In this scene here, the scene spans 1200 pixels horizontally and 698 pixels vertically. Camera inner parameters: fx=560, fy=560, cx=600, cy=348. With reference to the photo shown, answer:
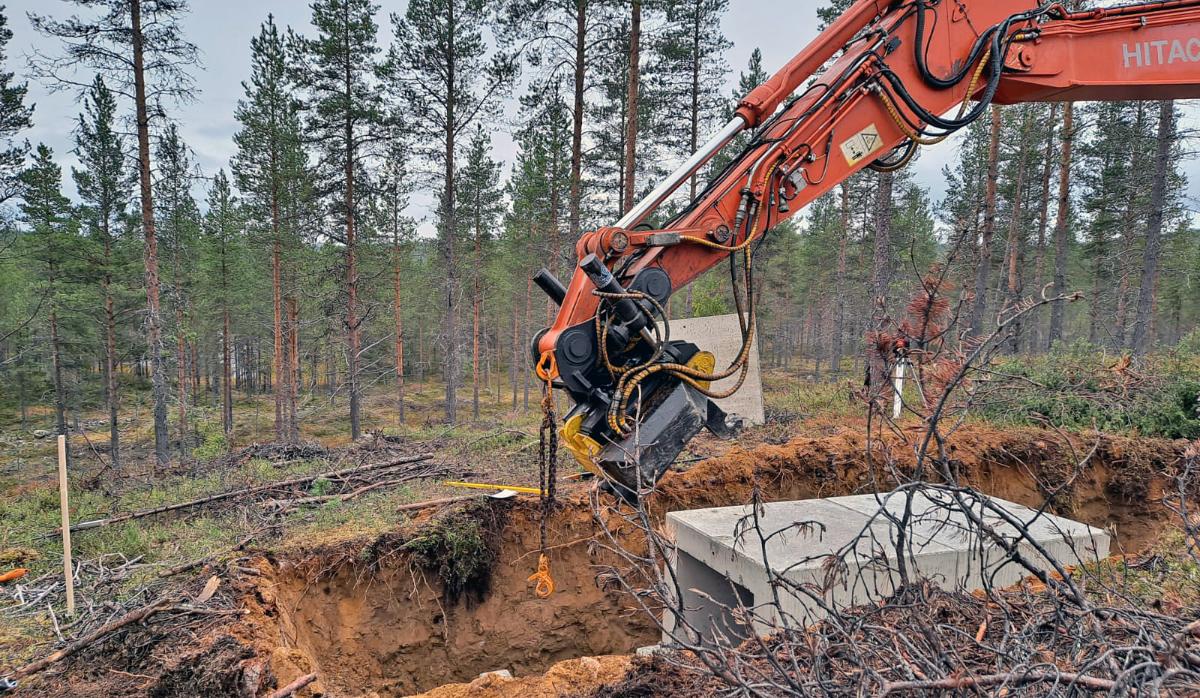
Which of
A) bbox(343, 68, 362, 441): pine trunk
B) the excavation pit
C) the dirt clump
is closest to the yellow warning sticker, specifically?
the excavation pit

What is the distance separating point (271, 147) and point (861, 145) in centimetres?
1826

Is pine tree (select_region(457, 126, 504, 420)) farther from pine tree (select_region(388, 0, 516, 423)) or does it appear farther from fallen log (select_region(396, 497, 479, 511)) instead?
fallen log (select_region(396, 497, 479, 511))

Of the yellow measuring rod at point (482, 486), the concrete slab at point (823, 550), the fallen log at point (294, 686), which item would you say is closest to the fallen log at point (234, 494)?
the yellow measuring rod at point (482, 486)

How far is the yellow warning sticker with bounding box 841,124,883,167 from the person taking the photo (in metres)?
4.00

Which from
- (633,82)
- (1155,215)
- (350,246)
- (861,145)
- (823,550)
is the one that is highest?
(633,82)

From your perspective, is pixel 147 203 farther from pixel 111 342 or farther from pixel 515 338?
pixel 515 338

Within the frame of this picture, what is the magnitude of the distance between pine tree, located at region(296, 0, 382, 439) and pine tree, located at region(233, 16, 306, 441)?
88 cm

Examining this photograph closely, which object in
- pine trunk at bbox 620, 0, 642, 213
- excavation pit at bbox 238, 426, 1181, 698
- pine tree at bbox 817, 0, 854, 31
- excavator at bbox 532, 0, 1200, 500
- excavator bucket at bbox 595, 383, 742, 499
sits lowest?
excavation pit at bbox 238, 426, 1181, 698

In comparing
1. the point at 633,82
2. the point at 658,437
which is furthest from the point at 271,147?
the point at 658,437

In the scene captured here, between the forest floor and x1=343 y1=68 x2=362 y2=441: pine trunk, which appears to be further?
x1=343 y1=68 x2=362 y2=441: pine trunk

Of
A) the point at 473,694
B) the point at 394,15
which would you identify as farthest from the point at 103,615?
the point at 394,15

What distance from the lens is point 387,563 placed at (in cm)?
525

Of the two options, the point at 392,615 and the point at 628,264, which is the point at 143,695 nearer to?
the point at 392,615

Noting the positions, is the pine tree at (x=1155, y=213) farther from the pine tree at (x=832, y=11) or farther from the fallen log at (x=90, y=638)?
the fallen log at (x=90, y=638)
